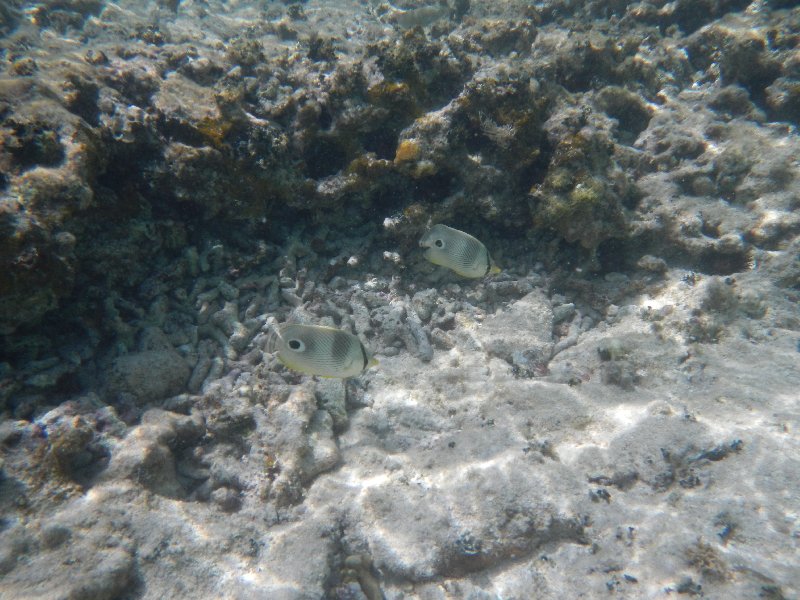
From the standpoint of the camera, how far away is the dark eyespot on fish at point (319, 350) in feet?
8.96

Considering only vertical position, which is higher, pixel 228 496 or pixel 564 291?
pixel 564 291

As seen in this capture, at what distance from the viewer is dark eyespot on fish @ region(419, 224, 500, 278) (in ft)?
12.3

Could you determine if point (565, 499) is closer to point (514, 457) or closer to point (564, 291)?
point (514, 457)

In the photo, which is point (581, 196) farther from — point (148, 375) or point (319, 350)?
point (148, 375)

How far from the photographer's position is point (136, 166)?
4.33 metres

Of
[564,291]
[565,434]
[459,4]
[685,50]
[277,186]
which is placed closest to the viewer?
[565,434]

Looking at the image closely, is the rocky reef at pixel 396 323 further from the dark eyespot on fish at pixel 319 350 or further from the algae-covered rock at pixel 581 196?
the dark eyespot on fish at pixel 319 350

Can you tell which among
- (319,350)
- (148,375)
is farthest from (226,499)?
(319,350)

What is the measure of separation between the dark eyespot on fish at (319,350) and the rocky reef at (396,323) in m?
1.30

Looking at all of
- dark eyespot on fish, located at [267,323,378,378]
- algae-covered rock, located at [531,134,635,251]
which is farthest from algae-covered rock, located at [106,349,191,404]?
algae-covered rock, located at [531,134,635,251]

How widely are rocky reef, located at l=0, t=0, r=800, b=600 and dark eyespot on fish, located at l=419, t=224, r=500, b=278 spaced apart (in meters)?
1.35

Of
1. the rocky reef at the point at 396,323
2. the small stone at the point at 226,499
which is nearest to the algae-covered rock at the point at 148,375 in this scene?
the rocky reef at the point at 396,323

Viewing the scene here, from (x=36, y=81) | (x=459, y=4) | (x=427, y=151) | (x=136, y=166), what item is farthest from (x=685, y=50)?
(x=36, y=81)

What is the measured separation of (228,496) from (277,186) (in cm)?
336
